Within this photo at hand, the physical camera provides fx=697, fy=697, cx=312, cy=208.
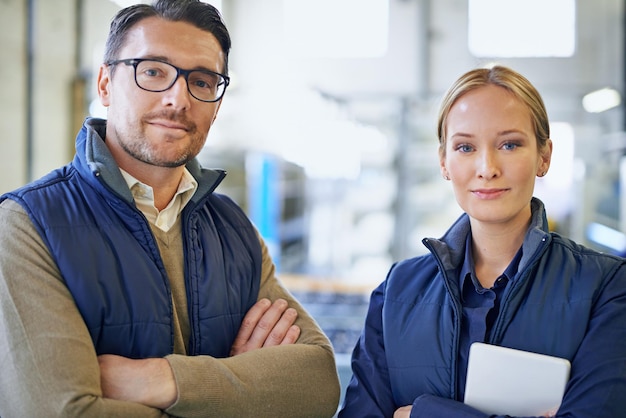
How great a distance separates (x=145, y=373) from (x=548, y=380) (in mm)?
798

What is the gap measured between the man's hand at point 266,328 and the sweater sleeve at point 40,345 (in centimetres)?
31

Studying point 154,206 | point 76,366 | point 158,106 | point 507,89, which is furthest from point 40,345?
point 507,89

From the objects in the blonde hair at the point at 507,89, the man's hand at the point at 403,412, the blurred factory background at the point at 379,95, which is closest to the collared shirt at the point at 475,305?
the man's hand at the point at 403,412

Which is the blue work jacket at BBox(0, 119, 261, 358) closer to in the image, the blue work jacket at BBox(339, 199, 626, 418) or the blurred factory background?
the blue work jacket at BBox(339, 199, 626, 418)

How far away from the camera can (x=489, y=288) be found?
1549 millimetres

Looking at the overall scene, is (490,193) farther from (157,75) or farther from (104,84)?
(104,84)

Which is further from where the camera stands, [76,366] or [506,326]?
[506,326]

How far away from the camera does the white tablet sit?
137 cm

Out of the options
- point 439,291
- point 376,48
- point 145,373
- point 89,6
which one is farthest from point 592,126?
point 145,373

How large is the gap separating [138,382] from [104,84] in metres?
0.72

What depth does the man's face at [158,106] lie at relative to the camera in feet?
5.16

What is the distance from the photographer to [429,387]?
150 centimetres

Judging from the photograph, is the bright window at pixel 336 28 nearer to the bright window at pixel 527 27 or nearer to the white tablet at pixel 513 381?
the bright window at pixel 527 27

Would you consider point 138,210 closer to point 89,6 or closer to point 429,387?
point 429,387
